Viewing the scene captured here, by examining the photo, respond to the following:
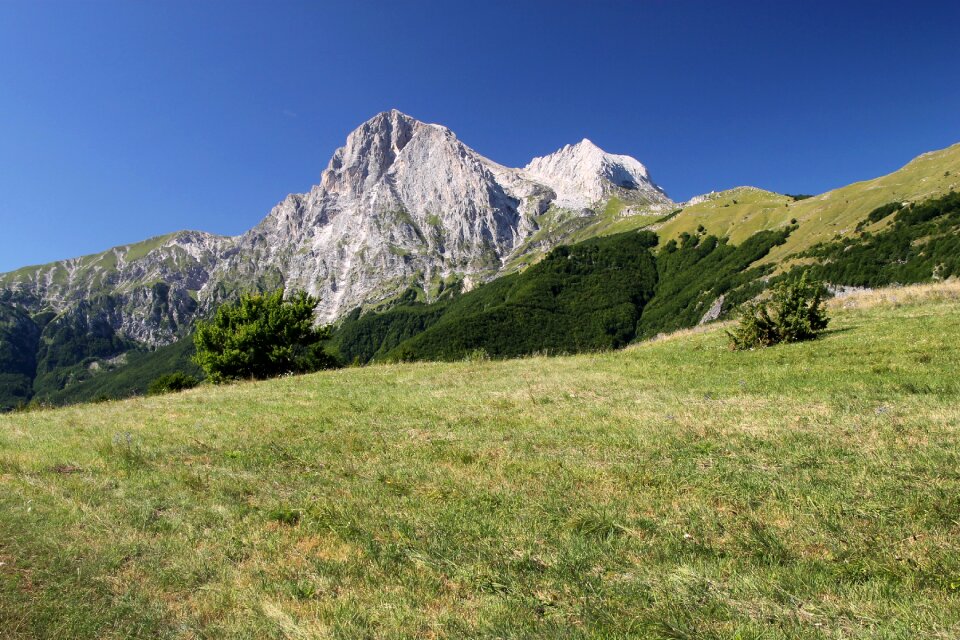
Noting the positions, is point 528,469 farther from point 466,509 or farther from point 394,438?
point 394,438

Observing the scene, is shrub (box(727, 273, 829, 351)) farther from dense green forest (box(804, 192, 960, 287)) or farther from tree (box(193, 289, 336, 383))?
dense green forest (box(804, 192, 960, 287))

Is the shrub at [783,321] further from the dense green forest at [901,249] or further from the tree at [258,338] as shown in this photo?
the dense green forest at [901,249]

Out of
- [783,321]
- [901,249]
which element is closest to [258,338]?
[783,321]

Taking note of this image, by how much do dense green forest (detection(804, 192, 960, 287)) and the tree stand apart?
168 meters

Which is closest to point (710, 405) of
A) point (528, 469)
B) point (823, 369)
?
point (823, 369)

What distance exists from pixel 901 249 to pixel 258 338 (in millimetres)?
199203

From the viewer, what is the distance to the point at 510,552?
650 cm

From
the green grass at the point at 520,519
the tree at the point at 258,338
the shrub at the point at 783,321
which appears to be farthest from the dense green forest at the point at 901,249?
the tree at the point at 258,338

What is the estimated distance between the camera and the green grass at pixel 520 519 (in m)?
5.05

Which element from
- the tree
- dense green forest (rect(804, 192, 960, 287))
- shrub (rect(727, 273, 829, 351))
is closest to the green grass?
shrub (rect(727, 273, 829, 351))

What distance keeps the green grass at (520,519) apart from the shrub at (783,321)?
21.7ft

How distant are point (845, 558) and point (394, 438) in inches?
402

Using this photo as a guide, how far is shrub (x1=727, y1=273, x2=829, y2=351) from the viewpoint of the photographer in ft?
73.6

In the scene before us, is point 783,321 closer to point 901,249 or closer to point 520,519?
point 520,519
